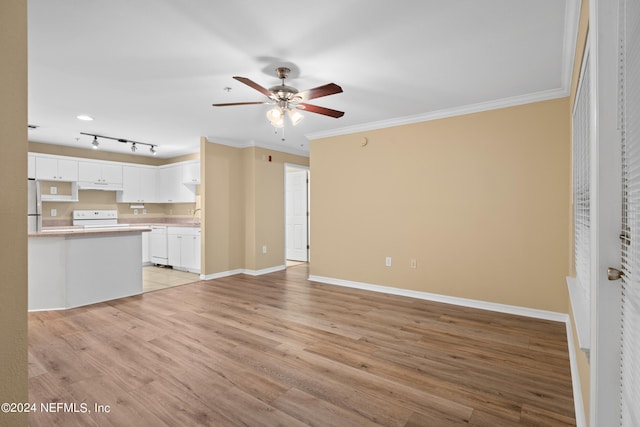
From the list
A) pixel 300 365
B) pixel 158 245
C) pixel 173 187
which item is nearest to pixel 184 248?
pixel 158 245

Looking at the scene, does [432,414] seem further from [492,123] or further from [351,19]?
[492,123]

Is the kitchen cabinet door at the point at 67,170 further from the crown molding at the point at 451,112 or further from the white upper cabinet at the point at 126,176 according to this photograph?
the crown molding at the point at 451,112

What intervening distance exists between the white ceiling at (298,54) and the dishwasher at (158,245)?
3.00 metres

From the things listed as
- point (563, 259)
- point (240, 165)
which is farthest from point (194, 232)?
point (563, 259)

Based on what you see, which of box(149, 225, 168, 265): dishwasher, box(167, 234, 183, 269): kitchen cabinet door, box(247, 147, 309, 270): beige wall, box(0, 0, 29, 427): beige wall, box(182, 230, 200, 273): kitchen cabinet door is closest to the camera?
box(0, 0, 29, 427): beige wall

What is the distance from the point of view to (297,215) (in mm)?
7625

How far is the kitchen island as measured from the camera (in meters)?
3.93

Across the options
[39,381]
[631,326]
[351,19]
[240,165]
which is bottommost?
[39,381]

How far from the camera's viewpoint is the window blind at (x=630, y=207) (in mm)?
934

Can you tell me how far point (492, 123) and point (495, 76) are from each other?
849 millimetres

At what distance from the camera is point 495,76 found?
10.1 feet

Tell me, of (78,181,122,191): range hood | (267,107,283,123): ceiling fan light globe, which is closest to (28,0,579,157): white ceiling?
(267,107,283,123): ceiling fan light globe

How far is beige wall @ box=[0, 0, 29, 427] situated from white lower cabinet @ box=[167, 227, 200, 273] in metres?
5.44

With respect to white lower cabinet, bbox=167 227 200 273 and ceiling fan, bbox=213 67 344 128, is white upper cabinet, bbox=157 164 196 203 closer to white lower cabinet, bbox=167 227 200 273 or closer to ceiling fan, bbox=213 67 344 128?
white lower cabinet, bbox=167 227 200 273
